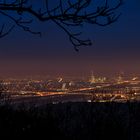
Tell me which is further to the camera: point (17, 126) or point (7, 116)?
point (7, 116)

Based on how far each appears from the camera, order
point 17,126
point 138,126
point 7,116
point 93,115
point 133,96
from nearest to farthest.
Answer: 1. point 17,126
2. point 7,116
3. point 93,115
4. point 138,126
5. point 133,96

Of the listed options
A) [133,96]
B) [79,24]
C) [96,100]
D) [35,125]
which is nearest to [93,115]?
[96,100]

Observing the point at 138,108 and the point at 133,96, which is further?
the point at 133,96

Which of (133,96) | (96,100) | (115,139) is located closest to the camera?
(115,139)

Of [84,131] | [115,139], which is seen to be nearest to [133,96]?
[84,131]

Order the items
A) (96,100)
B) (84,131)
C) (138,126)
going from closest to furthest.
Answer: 1. (84,131)
2. (138,126)
3. (96,100)

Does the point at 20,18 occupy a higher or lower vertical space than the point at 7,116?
higher

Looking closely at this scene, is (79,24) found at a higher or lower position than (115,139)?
higher

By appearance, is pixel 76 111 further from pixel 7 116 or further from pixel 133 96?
pixel 7 116

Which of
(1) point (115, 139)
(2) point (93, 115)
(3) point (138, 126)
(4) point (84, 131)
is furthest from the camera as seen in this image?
(3) point (138, 126)

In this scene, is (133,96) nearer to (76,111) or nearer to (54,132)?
(76,111)
